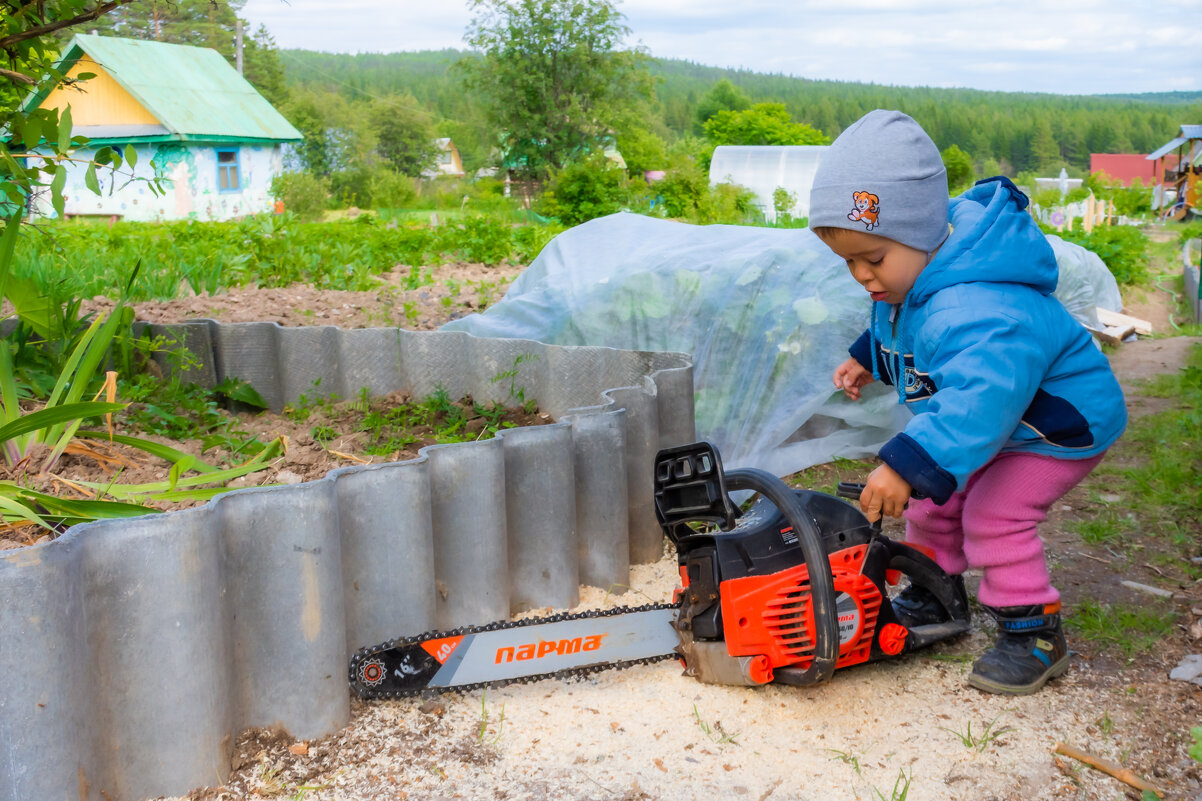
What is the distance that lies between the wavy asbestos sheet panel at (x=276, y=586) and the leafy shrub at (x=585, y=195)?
15161 millimetres

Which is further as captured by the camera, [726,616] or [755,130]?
[755,130]

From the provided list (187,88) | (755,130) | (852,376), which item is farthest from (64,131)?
(755,130)

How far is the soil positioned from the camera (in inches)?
77.1

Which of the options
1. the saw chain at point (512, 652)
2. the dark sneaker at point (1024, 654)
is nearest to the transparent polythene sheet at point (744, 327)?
the dark sneaker at point (1024, 654)

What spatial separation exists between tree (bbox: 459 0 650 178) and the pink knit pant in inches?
1091

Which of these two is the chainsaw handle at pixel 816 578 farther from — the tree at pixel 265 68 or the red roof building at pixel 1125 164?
the red roof building at pixel 1125 164

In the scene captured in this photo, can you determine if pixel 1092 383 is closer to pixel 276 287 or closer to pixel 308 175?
pixel 276 287

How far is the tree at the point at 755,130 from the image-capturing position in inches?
2442

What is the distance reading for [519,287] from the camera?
488 centimetres

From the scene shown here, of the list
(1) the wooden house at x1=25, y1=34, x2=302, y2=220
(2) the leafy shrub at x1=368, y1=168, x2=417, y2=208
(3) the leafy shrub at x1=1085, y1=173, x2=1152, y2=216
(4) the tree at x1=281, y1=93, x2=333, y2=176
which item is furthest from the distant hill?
(1) the wooden house at x1=25, y1=34, x2=302, y2=220

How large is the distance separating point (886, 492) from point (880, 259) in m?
0.60

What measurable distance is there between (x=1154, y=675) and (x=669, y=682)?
1.27 m

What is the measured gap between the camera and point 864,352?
2777 millimetres

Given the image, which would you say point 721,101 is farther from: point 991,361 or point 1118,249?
point 991,361
